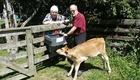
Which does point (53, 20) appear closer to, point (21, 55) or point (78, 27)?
point (78, 27)

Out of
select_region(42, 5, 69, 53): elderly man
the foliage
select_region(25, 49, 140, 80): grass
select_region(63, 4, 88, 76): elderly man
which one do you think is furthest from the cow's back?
the foliage

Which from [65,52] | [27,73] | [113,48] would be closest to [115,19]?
[113,48]

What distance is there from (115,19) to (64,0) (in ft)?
11.5

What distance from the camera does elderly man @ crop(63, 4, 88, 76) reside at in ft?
20.0

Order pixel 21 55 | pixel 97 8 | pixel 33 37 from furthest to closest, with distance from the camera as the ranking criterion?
pixel 97 8 → pixel 33 37 → pixel 21 55

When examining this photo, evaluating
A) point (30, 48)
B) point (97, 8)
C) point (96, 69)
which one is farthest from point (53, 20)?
point (97, 8)

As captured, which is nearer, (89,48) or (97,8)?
(89,48)

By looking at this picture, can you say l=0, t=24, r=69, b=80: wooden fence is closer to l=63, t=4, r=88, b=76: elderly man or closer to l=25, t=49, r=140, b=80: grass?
l=25, t=49, r=140, b=80: grass

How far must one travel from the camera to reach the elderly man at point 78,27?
6.10 metres

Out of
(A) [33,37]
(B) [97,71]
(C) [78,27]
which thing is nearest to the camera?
(C) [78,27]

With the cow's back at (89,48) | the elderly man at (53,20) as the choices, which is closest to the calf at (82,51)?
the cow's back at (89,48)

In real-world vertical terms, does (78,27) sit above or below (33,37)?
above

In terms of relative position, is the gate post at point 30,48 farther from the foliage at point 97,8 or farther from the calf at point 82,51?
the foliage at point 97,8

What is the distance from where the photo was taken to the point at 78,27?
623 centimetres
